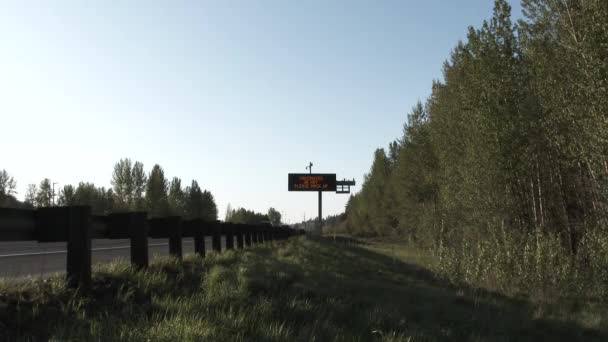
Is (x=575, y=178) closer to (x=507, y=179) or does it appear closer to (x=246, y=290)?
(x=507, y=179)

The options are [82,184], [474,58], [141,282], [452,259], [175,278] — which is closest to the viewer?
[141,282]

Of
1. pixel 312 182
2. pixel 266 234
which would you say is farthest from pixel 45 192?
pixel 266 234

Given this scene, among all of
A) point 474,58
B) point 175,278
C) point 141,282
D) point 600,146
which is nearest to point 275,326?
point 141,282

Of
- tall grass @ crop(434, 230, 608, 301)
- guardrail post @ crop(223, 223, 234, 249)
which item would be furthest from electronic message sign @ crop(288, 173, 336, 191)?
guardrail post @ crop(223, 223, 234, 249)

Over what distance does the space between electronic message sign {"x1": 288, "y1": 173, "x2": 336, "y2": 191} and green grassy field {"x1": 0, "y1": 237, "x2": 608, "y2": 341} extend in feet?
132

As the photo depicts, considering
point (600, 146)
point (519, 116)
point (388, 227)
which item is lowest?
point (388, 227)

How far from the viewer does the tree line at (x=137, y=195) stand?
76312 millimetres

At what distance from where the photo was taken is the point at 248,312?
4656 mm

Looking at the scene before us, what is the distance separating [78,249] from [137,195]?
269ft

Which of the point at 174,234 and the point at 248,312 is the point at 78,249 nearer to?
the point at 248,312

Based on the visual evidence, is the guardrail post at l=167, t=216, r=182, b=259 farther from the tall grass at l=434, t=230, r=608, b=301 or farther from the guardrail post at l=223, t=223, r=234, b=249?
the tall grass at l=434, t=230, r=608, b=301

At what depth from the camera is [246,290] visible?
219 inches

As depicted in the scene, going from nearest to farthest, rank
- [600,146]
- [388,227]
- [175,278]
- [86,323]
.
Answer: [86,323] → [175,278] → [600,146] → [388,227]

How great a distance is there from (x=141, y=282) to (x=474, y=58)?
14522 millimetres
